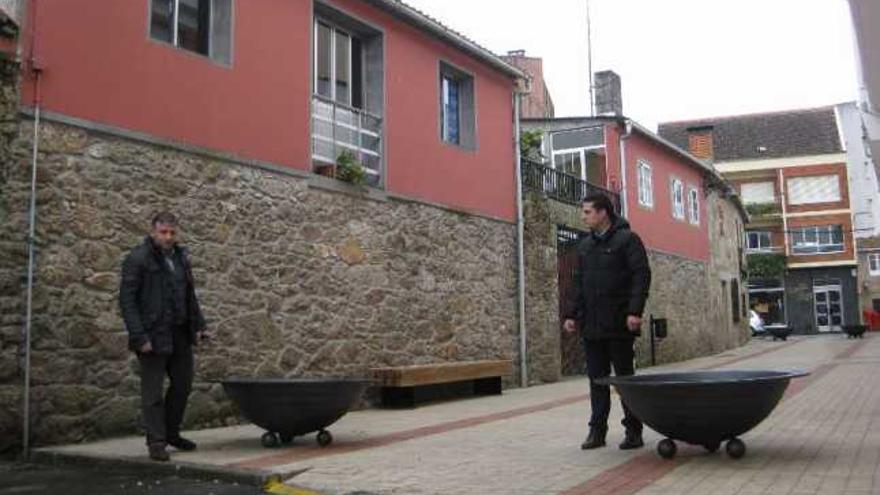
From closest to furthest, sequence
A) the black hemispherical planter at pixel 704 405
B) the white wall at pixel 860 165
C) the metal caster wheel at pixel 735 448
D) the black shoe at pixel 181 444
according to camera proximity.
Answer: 1. the black hemispherical planter at pixel 704 405
2. the metal caster wheel at pixel 735 448
3. the black shoe at pixel 181 444
4. the white wall at pixel 860 165

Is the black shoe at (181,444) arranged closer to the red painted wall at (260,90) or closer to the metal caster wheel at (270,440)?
the metal caster wheel at (270,440)

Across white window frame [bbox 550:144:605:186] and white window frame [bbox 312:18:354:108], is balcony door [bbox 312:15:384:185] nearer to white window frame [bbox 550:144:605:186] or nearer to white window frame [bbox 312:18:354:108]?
white window frame [bbox 312:18:354:108]

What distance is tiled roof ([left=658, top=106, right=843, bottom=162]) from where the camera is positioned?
49.6 meters

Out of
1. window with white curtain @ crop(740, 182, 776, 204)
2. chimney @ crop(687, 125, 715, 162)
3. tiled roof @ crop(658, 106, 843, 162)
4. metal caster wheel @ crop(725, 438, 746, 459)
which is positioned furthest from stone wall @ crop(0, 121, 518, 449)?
window with white curtain @ crop(740, 182, 776, 204)

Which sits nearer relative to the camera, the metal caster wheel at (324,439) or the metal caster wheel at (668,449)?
the metal caster wheel at (668,449)

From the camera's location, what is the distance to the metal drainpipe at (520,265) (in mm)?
14742

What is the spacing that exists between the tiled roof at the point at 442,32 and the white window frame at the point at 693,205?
498 inches

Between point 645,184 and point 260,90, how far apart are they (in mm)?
14589

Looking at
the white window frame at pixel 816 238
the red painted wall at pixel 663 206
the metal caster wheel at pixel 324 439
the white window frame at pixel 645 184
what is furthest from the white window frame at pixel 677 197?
the white window frame at pixel 816 238

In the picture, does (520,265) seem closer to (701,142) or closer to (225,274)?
(225,274)

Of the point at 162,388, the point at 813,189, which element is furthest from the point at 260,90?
the point at 813,189

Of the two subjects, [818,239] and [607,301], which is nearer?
[607,301]

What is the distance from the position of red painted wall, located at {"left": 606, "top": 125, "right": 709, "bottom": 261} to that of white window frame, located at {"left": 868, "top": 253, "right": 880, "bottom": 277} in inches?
1200

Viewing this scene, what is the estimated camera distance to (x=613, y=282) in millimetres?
6801
